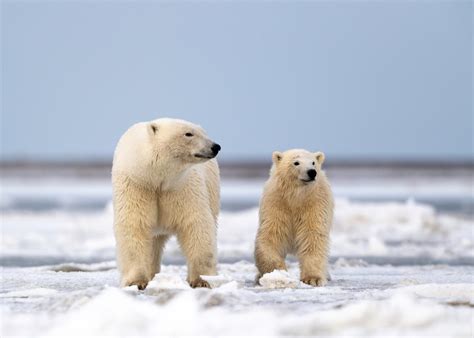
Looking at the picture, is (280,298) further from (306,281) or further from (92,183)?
(92,183)

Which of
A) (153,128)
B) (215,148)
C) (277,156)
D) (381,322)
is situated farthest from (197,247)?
(381,322)

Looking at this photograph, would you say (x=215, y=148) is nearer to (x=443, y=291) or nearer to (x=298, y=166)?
(x=298, y=166)

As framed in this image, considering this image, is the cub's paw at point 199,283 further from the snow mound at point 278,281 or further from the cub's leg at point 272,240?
the cub's leg at point 272,240

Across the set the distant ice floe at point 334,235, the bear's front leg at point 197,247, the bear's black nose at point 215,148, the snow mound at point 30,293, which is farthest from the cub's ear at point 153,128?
the distant ice floe at point 334,235

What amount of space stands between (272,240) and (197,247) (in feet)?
3.08

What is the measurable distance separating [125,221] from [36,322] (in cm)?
178

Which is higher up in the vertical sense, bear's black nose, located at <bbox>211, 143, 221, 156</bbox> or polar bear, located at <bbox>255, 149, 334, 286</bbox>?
bear's black nose, located at <bbox>211, 143, 221, 156</bbox>

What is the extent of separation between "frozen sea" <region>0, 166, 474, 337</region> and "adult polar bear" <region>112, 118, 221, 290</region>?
30cm

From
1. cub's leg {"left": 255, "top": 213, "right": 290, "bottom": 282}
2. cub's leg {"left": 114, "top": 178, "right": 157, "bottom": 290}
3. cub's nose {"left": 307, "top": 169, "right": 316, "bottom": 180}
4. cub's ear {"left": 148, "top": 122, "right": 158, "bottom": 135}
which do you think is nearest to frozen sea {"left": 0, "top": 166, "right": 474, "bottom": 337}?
cub's leg {"left": 255, "top": 213, "right": 290, "bottom": 282}

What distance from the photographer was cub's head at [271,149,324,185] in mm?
6293

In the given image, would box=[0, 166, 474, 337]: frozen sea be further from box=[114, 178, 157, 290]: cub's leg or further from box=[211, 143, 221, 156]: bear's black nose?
box=[211, 143, 221, 156]: bear's black nose

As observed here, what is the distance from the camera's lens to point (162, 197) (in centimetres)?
558

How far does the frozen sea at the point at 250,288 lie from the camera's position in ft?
11.7

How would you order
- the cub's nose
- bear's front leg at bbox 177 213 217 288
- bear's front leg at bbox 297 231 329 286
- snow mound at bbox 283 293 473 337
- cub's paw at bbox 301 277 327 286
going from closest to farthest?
snow mound at bbox 283 293 473 337
bear's front leg at bbox 177 213 217 288
cub's paw at bbox 301 277 327 286
bear's front leg at bbox 297 231 329 286
the cub's nose
